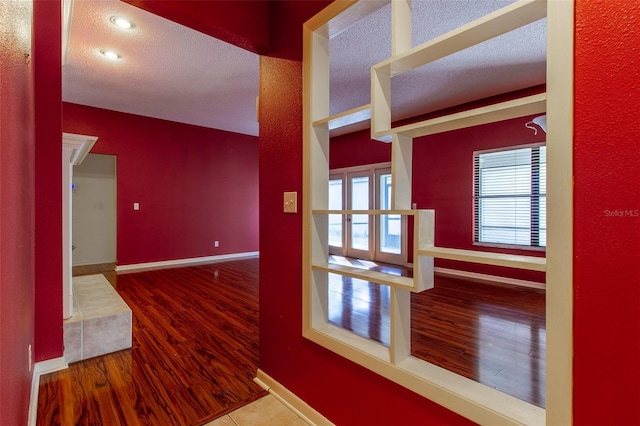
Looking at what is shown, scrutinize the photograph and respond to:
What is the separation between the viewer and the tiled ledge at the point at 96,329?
233 centimetres

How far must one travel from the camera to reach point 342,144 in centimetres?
699

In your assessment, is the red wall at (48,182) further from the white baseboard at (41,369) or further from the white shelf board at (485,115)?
the white shelf board at (485,115)

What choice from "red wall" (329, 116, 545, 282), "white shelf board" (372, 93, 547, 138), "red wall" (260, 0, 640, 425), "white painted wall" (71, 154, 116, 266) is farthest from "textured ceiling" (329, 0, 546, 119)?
"white painted wall" (71, 154, 116, 266)

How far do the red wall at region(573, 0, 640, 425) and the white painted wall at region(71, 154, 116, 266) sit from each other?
7.13m

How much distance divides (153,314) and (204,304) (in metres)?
0.54

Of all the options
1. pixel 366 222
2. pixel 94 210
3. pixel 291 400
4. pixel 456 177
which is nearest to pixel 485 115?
pixel 291 400

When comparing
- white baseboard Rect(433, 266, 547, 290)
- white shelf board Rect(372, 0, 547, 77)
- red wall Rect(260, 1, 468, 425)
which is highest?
white shelf board Rect(372, 0, 547, 77)

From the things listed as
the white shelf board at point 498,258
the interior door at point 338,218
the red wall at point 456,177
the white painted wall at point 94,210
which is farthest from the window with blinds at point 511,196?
the white painted wall at point 94,210

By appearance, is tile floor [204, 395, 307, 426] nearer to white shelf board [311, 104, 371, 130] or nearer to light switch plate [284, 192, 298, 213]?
light switch plate [284, 192, 298, 213]

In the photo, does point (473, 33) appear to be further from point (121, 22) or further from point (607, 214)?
point (121, 22)

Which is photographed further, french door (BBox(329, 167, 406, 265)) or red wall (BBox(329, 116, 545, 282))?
french door (BBox(329, 167, 406, 265))

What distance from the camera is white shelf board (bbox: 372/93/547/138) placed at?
92 cm

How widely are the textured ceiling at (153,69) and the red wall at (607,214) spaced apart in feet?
10.1

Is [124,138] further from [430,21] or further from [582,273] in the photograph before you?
[582,273]
